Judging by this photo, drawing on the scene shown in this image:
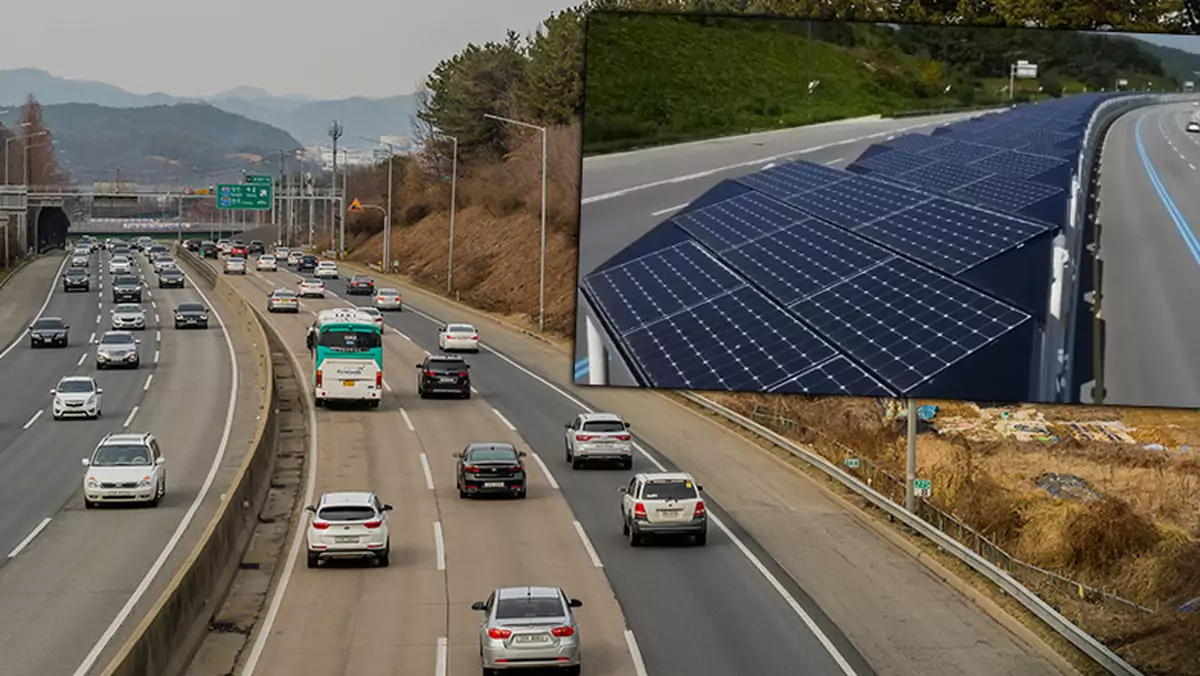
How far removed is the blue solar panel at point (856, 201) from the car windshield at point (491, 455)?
2383 centimetres

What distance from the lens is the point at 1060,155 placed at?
75.3 feet

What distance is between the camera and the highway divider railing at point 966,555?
28.7 metres

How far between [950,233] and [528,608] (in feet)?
32.3

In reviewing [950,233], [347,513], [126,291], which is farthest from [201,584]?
[126,291]

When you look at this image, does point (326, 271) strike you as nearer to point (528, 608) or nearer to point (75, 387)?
point (75, 387)

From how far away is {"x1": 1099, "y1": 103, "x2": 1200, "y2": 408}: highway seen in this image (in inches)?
829

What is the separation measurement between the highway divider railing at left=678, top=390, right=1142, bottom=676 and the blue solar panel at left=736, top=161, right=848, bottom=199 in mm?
3258

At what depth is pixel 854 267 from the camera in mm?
23328

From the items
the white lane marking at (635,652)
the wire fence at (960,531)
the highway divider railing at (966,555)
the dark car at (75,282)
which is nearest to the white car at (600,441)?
the highway divider railing at (966,555)

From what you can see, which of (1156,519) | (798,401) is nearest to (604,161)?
(1156,519)

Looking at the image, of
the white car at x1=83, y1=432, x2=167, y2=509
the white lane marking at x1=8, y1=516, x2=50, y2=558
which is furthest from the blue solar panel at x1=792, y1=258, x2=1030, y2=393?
the white car at x1=83, y1=432, x2=167, y2=509

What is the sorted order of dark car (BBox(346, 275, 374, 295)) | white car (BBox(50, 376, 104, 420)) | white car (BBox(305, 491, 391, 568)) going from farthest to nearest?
dark car (BBox(346, 275, 374, 295))
white car (BBox(50, 376, 104, 420))
white car (BBox(305, 491, 391, 568))

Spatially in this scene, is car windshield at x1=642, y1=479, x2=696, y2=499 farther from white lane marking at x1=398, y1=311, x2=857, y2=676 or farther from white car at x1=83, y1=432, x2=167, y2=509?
white car at x1=83, y1=432, x2=167, y2=509

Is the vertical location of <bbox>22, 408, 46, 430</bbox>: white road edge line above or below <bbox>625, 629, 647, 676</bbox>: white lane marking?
below
